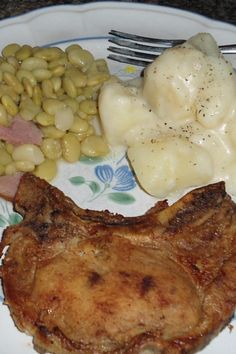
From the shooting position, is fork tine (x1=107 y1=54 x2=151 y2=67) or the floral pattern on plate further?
fork tine (x1=107 y1=54 x2=151 y2=67)

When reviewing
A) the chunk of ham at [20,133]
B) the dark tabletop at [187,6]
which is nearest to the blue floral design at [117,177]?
the chunk of ham at [20,133]

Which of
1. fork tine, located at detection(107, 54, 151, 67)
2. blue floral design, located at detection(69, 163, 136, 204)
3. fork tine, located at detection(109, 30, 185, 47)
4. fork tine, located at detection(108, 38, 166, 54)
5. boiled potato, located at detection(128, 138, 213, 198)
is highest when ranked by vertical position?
fork tine, located at detection(109, 30, 185, 47)

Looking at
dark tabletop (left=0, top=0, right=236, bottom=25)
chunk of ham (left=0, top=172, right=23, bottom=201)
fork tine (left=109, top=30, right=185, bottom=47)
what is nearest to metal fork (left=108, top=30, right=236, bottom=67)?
fork tine (left=109, top=30, right=185, bottom=47)

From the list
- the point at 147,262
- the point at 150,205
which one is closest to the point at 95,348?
the point at 147,262

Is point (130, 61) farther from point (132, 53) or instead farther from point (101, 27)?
point (101, 27)

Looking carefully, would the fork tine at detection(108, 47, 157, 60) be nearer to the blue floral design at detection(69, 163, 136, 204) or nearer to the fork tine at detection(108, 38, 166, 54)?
the fork tine at detection(108, 38, 166, 54)

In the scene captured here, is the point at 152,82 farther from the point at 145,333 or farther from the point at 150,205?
the point at 145,333
